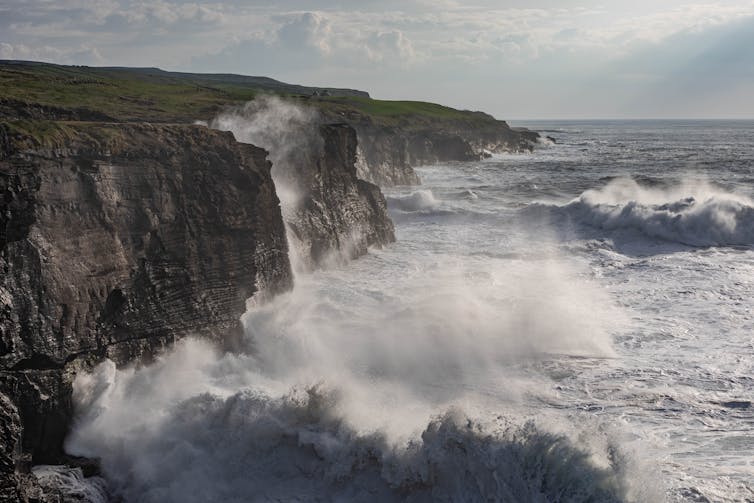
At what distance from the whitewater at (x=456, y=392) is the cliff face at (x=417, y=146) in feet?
78.2

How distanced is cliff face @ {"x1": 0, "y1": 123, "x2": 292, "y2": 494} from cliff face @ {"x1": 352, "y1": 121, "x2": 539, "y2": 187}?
93.7ft

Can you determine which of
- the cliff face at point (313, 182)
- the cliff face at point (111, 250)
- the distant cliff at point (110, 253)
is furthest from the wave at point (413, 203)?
the cliff face at point (111, 250)

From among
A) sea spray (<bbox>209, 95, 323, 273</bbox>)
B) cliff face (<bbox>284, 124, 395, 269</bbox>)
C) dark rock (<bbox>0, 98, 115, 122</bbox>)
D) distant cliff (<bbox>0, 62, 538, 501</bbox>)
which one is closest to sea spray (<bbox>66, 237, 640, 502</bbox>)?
distant cliff (<bbox>0, 62, 538, 501</bbox>)

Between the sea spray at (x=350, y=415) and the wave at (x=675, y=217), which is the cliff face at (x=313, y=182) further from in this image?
the wave at (x=675, y=217)

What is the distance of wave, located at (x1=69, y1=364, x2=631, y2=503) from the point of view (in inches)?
408

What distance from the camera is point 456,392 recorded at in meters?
14.6

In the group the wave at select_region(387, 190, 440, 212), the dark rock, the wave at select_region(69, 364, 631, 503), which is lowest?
the wave at select_region(69, 364, 631, 503)

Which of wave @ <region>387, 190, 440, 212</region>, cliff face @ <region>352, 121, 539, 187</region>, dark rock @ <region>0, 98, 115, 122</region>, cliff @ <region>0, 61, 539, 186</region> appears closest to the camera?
dark rock @ <region>0, 98, 115, 122</region>

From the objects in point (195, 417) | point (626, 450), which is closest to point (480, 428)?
point (626, 450)

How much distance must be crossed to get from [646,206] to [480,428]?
26.1 meters

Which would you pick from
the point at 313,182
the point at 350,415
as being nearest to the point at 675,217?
the point at 313,182

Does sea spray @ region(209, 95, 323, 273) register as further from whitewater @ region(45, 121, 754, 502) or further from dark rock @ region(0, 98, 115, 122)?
dark rock @ region(0, 98, 115, 122)

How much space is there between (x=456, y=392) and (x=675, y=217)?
20852mm

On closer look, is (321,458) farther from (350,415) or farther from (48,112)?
(48,112)
